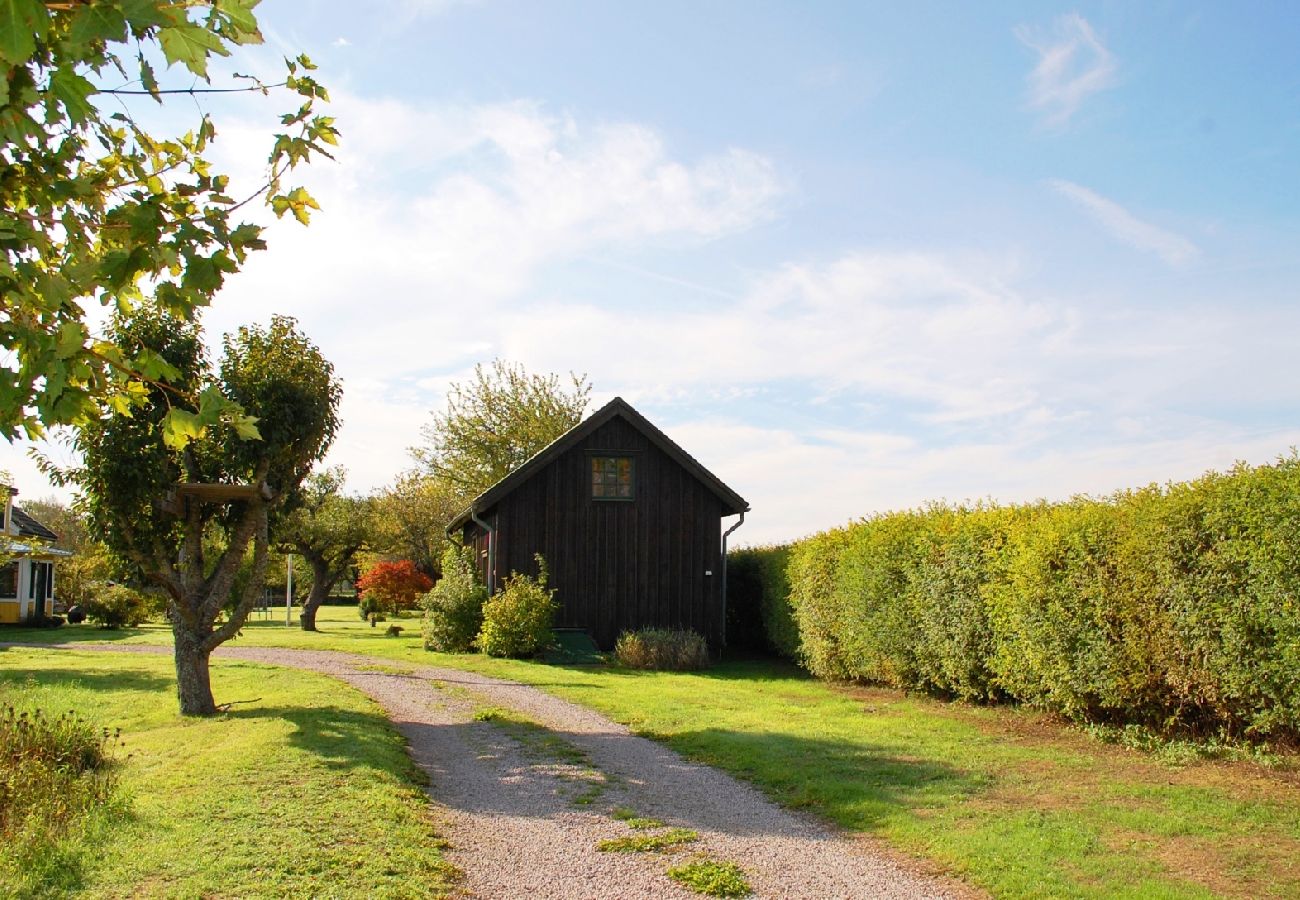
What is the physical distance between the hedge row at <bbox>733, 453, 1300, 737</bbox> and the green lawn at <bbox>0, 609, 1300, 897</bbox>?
2.01ft

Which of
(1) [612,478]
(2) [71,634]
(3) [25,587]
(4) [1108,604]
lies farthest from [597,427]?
(3) [25,587]

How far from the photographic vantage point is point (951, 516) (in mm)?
14773

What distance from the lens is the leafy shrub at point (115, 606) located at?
35.7m

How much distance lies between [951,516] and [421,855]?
10.2 metres

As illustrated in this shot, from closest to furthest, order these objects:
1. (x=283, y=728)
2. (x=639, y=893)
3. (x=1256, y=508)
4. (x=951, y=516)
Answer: (x=639, y=893)
(x=1256, y=508)
(x=283, y=728)
(x=951, y=516)

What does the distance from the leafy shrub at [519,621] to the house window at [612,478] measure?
299 cm

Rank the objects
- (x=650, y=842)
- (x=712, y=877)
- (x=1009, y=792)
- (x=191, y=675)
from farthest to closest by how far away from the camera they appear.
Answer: (x=191, y=675) < (x=1009, y=792) < (x=650, y=842) < (x=712, y=877)

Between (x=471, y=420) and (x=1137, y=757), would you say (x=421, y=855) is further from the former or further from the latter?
(x=471, y=420)

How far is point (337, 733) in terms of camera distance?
11430mm

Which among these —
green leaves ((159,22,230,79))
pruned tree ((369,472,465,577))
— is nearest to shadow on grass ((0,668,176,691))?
green leaves ((159,22,230,79))

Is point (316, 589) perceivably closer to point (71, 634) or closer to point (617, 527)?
point (71, 634)

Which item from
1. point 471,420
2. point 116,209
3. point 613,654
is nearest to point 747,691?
point 613,654

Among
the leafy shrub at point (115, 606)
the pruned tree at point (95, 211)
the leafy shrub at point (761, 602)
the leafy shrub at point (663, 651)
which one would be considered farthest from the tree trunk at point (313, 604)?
the pruned tree at point (95, 211)

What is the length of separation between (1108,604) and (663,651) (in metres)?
12.6
